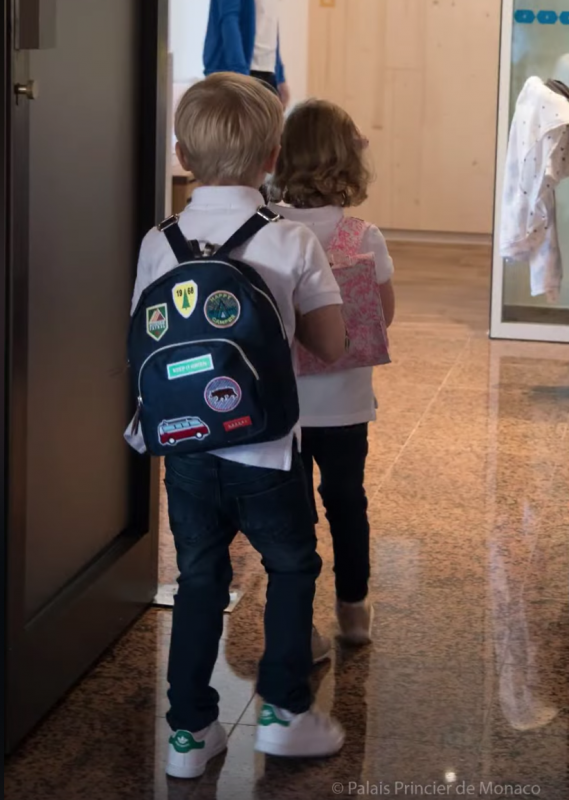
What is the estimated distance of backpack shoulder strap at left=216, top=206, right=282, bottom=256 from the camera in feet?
6.37

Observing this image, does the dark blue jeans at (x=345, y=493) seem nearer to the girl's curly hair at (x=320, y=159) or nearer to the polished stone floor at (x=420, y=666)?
the polished stone floor at (x=420, y=666)

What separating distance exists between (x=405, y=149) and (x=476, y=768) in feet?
24.4

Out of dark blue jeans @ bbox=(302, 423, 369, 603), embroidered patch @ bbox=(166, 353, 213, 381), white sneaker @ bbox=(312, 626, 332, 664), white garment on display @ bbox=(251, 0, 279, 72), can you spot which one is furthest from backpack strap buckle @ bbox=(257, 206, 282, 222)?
white garment on display @ bbox=(251, 0, 279, 72)

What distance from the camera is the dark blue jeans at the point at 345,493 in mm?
2438

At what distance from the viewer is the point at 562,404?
4668 millimetres

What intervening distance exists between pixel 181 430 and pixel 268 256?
0.29m

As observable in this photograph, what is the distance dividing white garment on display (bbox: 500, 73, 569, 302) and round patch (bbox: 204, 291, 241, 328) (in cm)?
322

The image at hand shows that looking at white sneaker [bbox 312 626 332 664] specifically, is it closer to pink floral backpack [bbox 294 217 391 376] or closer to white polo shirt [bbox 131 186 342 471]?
pink floral backpack [bbox 294 217 391 376]

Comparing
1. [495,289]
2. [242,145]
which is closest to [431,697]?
[242,145]

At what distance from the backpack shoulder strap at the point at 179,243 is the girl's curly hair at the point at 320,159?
1.30 feet

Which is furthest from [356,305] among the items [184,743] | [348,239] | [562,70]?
[562,70]

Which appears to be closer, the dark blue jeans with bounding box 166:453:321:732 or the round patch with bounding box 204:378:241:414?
the round patch with bounding box 204:378:241:414

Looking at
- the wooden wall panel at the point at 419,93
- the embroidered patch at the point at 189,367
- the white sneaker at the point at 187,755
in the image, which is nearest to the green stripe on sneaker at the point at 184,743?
the white sneaker at the point at 187,755

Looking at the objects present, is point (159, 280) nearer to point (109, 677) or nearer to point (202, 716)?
point (202, 716)
